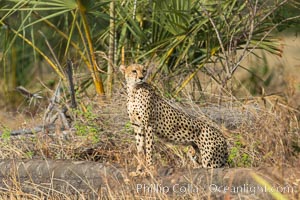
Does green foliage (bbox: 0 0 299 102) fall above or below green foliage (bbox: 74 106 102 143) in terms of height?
above

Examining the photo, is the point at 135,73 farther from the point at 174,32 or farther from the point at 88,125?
the point at 174,32

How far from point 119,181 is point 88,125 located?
1727 millimetres

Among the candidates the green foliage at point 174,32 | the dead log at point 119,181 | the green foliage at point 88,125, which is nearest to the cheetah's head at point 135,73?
the dead log at point 119,181

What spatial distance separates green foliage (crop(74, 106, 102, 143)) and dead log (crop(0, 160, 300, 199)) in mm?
852

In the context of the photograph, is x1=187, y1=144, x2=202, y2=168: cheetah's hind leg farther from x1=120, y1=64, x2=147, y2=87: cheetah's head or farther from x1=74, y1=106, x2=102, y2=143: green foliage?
x1=74, y1=106, x2=102, y2=143: green foliage

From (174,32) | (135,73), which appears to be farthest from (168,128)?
(174,32)

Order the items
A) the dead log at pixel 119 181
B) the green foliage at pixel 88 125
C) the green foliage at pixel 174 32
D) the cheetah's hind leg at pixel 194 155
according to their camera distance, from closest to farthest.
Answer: the dead log at pixel 119 181 → the cheetah's hind leg at pixel 194 155 → the green foliage at pixel 88 125 → the green foliage at pixel 174 32

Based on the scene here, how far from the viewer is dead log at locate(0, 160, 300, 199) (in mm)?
5992

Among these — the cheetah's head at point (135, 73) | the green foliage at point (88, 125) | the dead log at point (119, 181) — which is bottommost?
the dead log at point (119, 181)

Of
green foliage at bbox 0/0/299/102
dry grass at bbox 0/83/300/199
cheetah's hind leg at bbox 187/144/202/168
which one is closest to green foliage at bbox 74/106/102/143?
dry grass at bbox 0/83/300/199

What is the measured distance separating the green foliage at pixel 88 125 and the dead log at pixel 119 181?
2.80 feet

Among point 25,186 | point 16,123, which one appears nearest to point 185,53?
point 16,123

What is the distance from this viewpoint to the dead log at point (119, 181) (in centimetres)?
599

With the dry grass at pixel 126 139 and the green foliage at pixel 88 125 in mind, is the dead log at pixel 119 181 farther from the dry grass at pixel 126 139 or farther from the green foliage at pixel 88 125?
the green foliage at pixel 88 125
